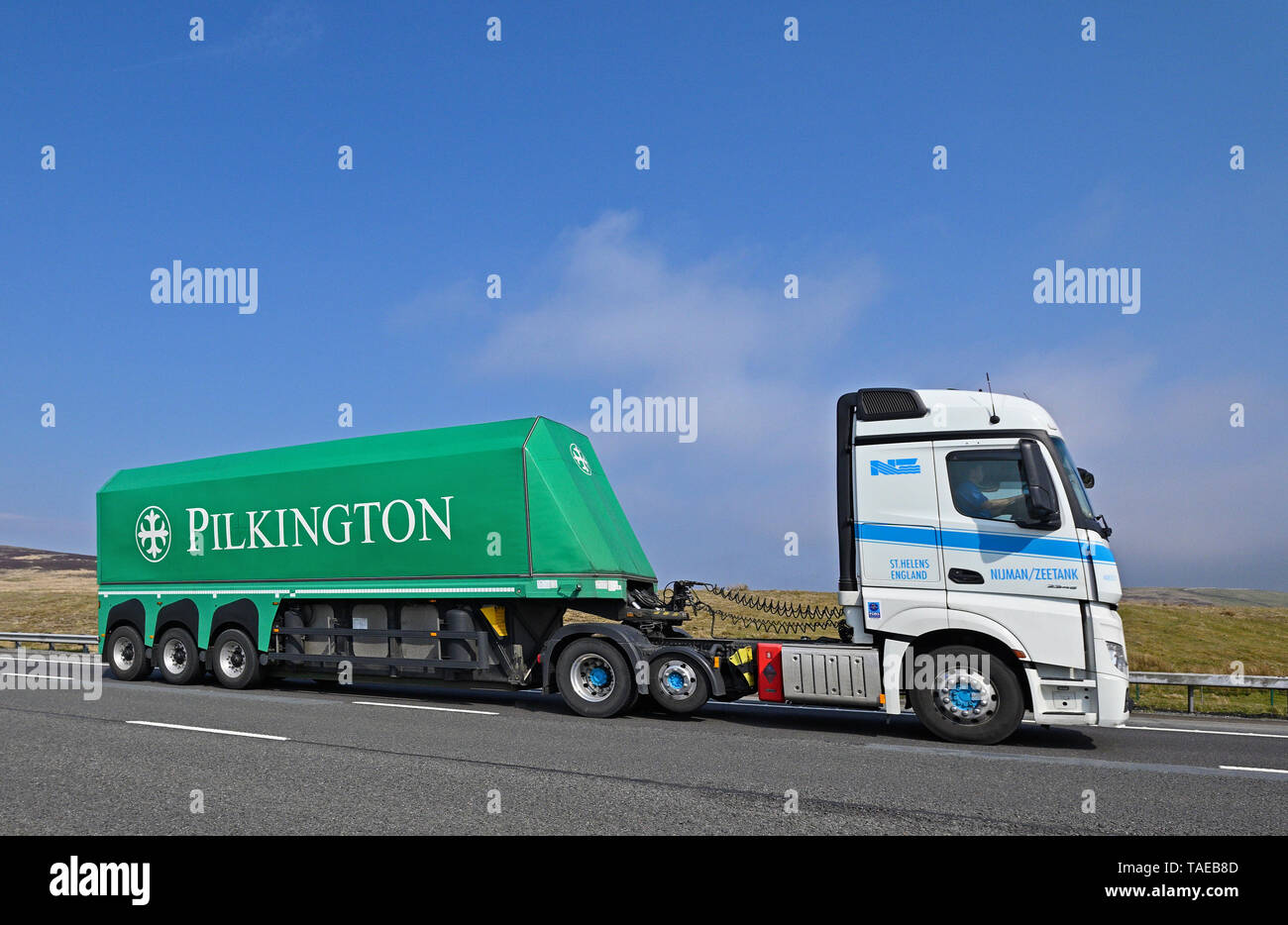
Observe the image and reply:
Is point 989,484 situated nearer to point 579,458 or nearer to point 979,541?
point 979,541

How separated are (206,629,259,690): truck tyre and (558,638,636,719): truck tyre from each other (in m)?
5.40

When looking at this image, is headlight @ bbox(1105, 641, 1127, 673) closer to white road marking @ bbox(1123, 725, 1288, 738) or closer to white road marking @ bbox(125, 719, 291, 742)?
white road marking @ bbox(1123, 725, 1288, 738)

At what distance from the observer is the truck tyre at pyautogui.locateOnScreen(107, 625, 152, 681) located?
1475 cm

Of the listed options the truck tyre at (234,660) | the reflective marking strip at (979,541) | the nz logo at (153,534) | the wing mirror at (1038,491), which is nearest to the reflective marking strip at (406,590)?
the truck tyre at (234,660)

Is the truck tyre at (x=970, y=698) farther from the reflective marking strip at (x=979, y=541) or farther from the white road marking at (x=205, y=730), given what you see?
the white road marking at (x=205, y=730)

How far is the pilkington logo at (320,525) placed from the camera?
11.8 meters

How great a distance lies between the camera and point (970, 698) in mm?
8812

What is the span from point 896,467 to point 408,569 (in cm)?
645

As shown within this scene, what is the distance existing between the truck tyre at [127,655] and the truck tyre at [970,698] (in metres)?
12.3

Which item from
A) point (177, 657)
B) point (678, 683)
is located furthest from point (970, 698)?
point (177, 657)

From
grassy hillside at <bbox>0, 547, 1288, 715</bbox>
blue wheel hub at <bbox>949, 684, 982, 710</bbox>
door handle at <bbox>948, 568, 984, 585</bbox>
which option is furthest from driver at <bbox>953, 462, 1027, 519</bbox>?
grassy hillside at <bbox>0, 547, 1288, 715</bbox>
